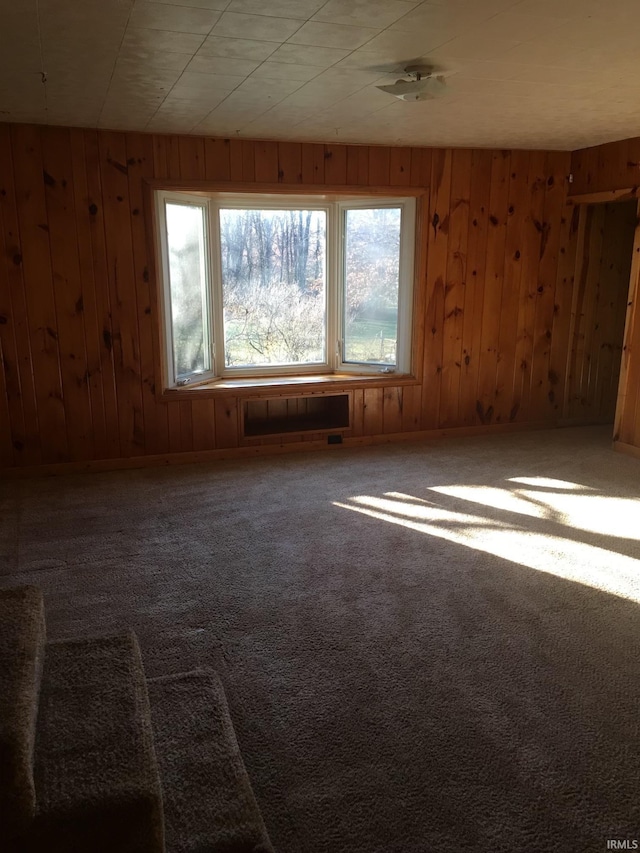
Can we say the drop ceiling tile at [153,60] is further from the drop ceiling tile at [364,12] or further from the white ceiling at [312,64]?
the drop ceiling tile at [364,12]

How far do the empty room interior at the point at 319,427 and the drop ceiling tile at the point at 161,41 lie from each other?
3cm

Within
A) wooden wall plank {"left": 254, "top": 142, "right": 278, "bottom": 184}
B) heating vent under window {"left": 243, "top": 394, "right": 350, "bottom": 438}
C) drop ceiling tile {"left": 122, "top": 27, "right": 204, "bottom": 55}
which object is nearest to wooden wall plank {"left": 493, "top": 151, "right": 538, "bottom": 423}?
heating vent under window {"left": 243, "top": 394, "right": 350, "bottom": 438}

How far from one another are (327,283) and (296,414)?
109 centimetres

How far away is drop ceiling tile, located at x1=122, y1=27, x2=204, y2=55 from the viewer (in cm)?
248

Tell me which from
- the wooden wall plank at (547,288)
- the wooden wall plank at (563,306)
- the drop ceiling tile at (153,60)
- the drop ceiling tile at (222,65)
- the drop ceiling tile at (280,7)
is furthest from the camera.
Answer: the wooden wall plank at (563,306)

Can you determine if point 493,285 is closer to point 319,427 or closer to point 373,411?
point 373,411

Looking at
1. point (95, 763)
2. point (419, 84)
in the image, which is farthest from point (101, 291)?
point (95, 763)

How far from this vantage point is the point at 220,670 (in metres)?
2.34

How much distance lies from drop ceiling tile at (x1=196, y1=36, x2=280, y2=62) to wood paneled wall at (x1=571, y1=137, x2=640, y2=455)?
3.26 metres

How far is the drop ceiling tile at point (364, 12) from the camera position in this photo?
221 cm

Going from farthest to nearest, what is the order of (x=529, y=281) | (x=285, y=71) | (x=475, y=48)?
(x=529, y=281)
(x=285, y=71)
(x=475, y=48)

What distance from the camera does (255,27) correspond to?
7.97 feet

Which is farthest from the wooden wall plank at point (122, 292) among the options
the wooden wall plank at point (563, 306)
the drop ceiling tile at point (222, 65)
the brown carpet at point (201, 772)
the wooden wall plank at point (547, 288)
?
the wooden wall plank at point (563, 306)

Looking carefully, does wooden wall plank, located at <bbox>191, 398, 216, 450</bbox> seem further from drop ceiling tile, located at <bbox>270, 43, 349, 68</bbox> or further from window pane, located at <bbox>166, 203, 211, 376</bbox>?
drop ceiling tile, located at <bbox>270, 43, 349, 68</bbox>
